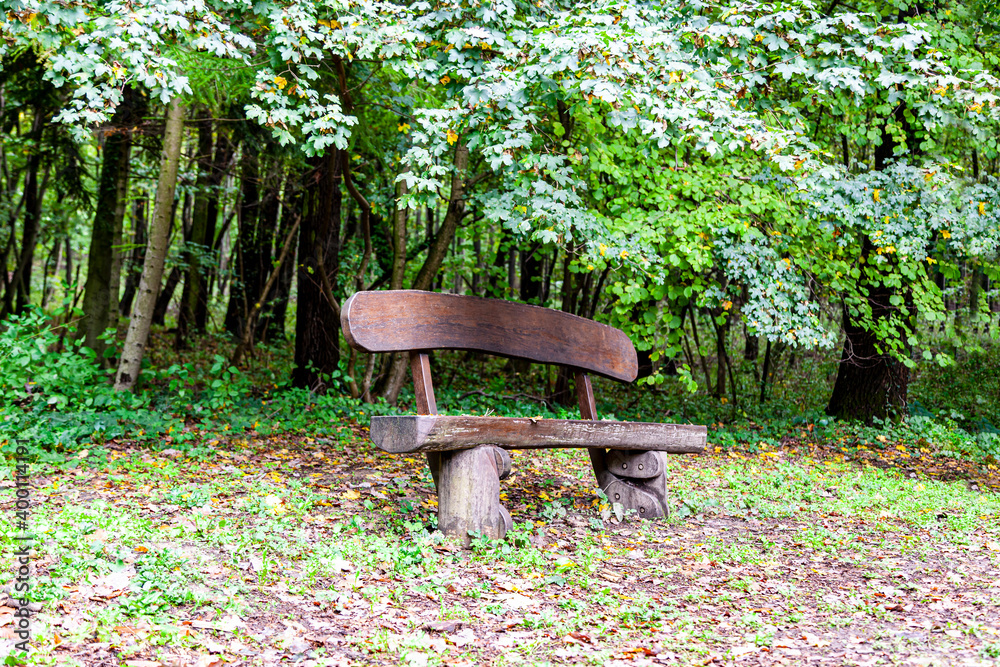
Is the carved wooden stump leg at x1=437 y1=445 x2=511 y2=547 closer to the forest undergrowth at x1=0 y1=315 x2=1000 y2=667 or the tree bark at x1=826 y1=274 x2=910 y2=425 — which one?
the forest undergrowth at x1=0 y1=315 x2=1000 y2=667

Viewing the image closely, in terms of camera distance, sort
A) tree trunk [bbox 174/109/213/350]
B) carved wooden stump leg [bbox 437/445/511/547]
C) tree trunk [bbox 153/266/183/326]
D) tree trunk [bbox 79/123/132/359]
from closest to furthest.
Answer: carved wooden stump leg [bbox 437/445/511/547]
tree trunk [bbox 79/123/132/359]
tree trunk [bbox 174/109/213/350]
tree trunk [bbox 153/266/183/326]

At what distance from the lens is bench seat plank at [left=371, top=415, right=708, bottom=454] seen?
3.65m

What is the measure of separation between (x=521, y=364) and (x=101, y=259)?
672cm

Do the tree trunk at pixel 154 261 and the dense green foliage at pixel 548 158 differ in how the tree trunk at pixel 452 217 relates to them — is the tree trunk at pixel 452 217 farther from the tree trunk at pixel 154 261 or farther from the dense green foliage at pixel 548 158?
the tree trunk at pixel 154 261

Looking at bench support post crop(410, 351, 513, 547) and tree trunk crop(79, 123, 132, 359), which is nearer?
bench support post crop(410, 351, 513, 547)

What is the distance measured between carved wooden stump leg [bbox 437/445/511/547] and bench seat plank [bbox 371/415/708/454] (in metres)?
0.10

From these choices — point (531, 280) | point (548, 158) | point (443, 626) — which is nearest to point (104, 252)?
point (548, 158)

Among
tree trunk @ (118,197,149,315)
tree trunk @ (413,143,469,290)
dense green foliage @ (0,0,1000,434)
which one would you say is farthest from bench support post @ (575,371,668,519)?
tree trunk @ (118,197,149,315)

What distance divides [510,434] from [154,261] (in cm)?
430

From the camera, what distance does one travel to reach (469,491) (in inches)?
157

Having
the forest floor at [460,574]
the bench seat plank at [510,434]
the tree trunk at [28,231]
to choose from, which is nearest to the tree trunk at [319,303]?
the forest floor at [460,574]

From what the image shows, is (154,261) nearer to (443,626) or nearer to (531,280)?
(443,626)

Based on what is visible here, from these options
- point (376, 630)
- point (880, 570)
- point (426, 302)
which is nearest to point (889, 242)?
point (880, 570)

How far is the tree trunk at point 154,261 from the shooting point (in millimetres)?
6648
